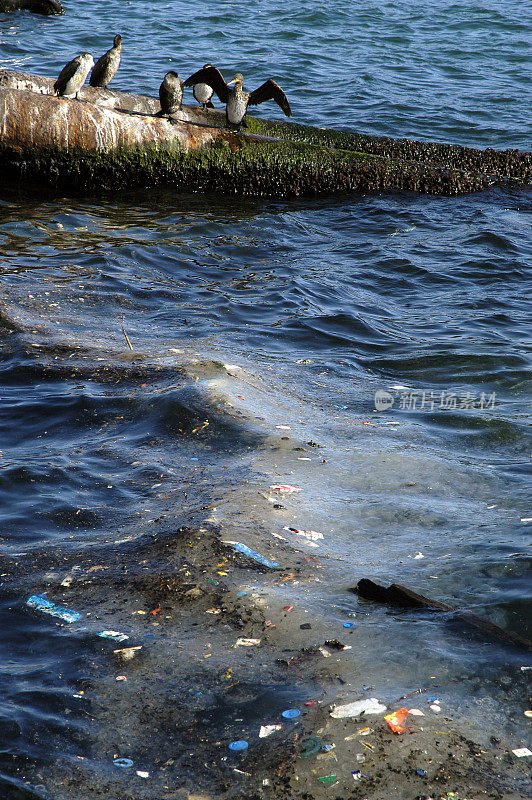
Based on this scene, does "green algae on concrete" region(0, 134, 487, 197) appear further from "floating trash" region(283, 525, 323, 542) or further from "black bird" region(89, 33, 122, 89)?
"floating trash" region(283, 525, 323, 542)

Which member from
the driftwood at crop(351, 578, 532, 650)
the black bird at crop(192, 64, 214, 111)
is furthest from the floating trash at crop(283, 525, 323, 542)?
the black bird at crop(192, 64, 214, 111)

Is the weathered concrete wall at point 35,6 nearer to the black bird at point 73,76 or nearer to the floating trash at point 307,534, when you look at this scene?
the black bird at point 73,76

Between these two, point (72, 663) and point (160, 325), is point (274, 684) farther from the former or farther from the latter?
point (160, 325)

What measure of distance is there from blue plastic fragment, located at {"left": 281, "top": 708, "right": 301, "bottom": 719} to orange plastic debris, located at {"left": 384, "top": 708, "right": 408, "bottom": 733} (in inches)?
10.6

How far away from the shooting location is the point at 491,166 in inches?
444

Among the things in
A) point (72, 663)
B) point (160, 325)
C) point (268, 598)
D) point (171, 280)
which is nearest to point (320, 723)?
point (268, 598)

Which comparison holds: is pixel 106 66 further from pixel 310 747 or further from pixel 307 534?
pixel 310 747

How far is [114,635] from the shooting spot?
8.61 ft

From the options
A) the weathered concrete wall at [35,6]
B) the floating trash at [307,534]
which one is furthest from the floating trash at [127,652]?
the weathered concrete wall at [35,6]

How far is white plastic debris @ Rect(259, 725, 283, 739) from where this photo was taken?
2211mm

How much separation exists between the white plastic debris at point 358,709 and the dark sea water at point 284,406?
0.06 m

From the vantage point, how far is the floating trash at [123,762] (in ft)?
6.92

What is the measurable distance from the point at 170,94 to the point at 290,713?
826 centimetres

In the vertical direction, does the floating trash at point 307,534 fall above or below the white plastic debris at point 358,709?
below
